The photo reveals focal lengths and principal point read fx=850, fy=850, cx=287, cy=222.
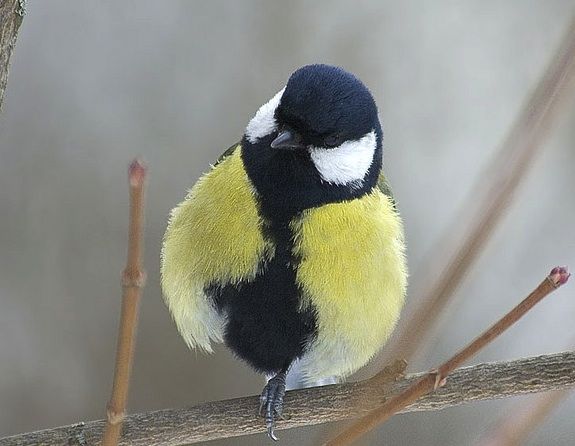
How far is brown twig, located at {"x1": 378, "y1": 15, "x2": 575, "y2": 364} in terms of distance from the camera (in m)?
0.38

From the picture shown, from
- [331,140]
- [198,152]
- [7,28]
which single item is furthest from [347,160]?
[198,152]

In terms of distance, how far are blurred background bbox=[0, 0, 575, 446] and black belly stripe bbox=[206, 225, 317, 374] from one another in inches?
31.3

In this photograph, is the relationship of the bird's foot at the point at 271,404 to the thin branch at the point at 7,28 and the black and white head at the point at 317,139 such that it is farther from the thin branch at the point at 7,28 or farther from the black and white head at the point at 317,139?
the thin branch at the point at 7,28

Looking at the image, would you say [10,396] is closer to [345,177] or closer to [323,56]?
[323,56]

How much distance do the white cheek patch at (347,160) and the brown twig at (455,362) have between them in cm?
45

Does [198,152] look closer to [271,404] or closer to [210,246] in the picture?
[210,246]

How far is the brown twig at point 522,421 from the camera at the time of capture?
482mm

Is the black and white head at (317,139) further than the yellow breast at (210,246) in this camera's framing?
No

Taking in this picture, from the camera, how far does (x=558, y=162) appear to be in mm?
2100

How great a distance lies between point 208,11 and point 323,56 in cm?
30

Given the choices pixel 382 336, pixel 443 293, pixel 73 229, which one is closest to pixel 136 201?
pixel 443 293

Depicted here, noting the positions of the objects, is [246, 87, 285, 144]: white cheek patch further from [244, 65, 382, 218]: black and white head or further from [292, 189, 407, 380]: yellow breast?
[292, 189, 407, 380]: yellow breast

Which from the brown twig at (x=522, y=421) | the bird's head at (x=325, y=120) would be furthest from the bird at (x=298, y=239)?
the brown twig at (x=522, y=421)

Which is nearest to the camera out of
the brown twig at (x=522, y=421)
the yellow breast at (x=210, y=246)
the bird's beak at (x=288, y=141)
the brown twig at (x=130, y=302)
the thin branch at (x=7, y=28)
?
the brown twig at (x=130, y=302)
